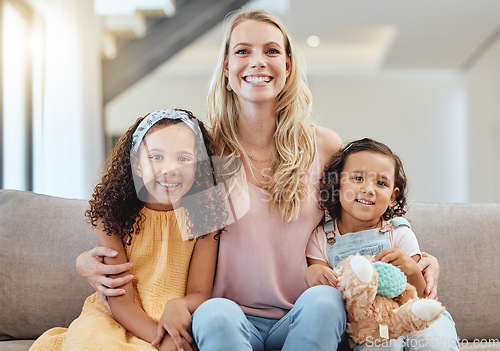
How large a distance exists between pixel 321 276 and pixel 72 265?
68 cm

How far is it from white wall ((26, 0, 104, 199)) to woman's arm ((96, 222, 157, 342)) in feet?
7.44

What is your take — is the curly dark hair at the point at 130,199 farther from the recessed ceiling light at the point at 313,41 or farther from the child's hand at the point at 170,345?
the recessed ceiling light at the point at 313,41

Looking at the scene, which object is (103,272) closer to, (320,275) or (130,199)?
(130,199)

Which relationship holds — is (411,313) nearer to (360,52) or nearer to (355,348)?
(355,348)

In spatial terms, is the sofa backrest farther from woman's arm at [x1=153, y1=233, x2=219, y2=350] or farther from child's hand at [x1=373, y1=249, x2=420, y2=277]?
woman's arm at [x1=153, y1=233, x2=219, y2=350]

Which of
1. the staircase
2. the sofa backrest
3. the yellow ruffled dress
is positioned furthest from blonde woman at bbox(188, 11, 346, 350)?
the staircase

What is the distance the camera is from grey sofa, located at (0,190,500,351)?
137 centimetres

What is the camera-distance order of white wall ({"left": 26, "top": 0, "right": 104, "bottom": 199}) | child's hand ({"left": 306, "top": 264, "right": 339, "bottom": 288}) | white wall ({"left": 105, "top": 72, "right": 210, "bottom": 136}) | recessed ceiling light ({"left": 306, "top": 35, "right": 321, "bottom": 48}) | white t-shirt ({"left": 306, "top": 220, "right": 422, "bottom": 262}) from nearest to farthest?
child's hand ({"left": 306, "top": 264, "right": 339, "bottom": 288}) < white t-shirt ({"left": 306, "top": 220, "right": 422, "bottom": 262}) < white wall ({"left": 26, "top": 0, "right": 104, "bottom": 199}) < white wall ({"left": 105, "top": 72, "right": 210, "bottom": 136}) < recessed ceiling light ({"left": 306, "top": 35, "right": 321, "bottom": 48})

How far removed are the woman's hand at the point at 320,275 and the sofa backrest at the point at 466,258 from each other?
0.39m

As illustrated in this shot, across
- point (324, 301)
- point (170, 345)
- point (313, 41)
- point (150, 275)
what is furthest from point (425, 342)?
point (313, 41)

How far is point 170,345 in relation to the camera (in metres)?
1.05

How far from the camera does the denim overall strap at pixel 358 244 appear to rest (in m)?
1.22

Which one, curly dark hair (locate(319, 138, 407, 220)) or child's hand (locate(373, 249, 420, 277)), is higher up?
curly dark hair (locate(319, 138, 407, 220))

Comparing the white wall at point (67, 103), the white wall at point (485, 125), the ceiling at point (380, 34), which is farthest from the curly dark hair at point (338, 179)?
the white wall at point (485, 125)
